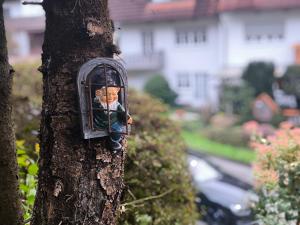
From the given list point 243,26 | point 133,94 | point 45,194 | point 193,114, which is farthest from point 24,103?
point 243,26

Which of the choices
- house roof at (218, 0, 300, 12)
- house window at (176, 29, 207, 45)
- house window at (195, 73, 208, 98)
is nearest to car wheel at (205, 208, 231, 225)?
house roof at (218, 0, 300, 12)

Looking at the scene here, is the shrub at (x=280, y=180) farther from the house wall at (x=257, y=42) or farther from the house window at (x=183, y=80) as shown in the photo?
the house window at (x=183, y=80)

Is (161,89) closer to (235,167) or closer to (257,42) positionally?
(257,42)

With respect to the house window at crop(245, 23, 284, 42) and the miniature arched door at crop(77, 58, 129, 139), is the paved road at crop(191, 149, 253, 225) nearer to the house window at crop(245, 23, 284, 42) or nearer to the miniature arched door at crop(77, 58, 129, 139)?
the house window at crop(245, 23, 284, 42)

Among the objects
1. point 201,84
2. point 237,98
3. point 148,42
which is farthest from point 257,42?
point 148,42

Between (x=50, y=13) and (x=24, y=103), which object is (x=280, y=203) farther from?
(x=24, y=103)

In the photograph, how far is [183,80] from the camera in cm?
2434

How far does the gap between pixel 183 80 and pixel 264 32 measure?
4922 mm

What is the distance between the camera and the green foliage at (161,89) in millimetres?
22266

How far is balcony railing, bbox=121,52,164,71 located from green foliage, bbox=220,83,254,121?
566cm

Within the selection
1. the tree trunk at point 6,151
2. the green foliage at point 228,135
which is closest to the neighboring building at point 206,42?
the green foliage at point 228,135

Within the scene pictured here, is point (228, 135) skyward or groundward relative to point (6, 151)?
groundward

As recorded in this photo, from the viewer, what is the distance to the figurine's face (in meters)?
1.95

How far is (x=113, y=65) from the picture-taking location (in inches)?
78.3
